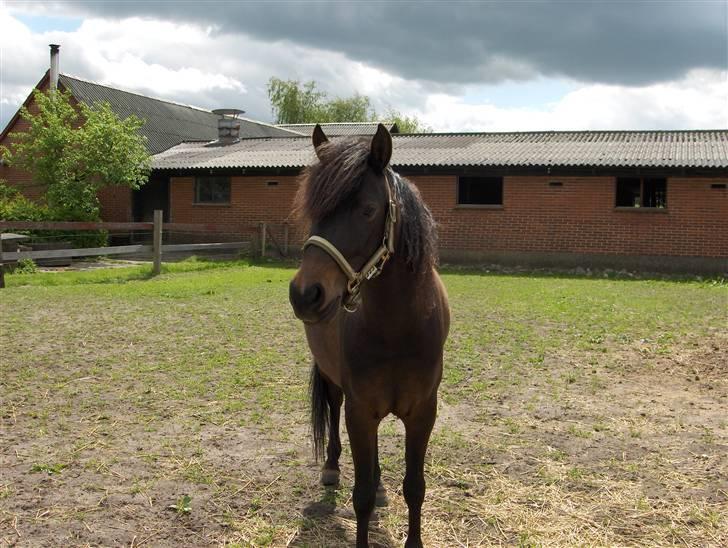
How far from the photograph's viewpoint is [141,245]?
16.2 m

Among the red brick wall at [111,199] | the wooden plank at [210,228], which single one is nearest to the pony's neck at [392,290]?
the wooden plank at [210,228]

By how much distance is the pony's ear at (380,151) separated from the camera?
255 cm

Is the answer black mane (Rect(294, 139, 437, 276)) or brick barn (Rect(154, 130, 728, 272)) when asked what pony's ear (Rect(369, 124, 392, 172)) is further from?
brick barn (Rect(154, 130, 728, 272))

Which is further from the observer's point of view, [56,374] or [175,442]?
[56,374]

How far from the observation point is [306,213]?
2.55 meters

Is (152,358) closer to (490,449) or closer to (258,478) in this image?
(258,478)

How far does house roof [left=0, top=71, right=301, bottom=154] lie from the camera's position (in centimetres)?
2514

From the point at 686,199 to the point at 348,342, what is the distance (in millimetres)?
15917

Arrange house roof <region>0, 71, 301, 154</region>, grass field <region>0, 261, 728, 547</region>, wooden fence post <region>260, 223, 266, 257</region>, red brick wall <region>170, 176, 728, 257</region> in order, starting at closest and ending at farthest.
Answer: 1. grass field <region>0, 261, 728, 547</region>
2. red brick wall <region>170, 176, 728, 257</region>
3. wooden fence post <region>260, 223, 266, 257</region>
4. house roof <region>0, 71, 301, 154</region>

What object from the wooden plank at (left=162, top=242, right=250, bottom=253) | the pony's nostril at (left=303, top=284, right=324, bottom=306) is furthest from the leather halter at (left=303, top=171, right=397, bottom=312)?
the wooden plank at (left=162, top=242, right=250, bottom=253)

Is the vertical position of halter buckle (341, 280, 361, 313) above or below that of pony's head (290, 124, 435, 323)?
below

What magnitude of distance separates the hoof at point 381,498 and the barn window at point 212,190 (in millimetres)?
18880

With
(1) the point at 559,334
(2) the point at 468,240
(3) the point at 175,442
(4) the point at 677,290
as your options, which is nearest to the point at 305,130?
(2) the point at 468,240

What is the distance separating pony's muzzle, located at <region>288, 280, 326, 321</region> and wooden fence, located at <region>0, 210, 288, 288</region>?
10.9 m
